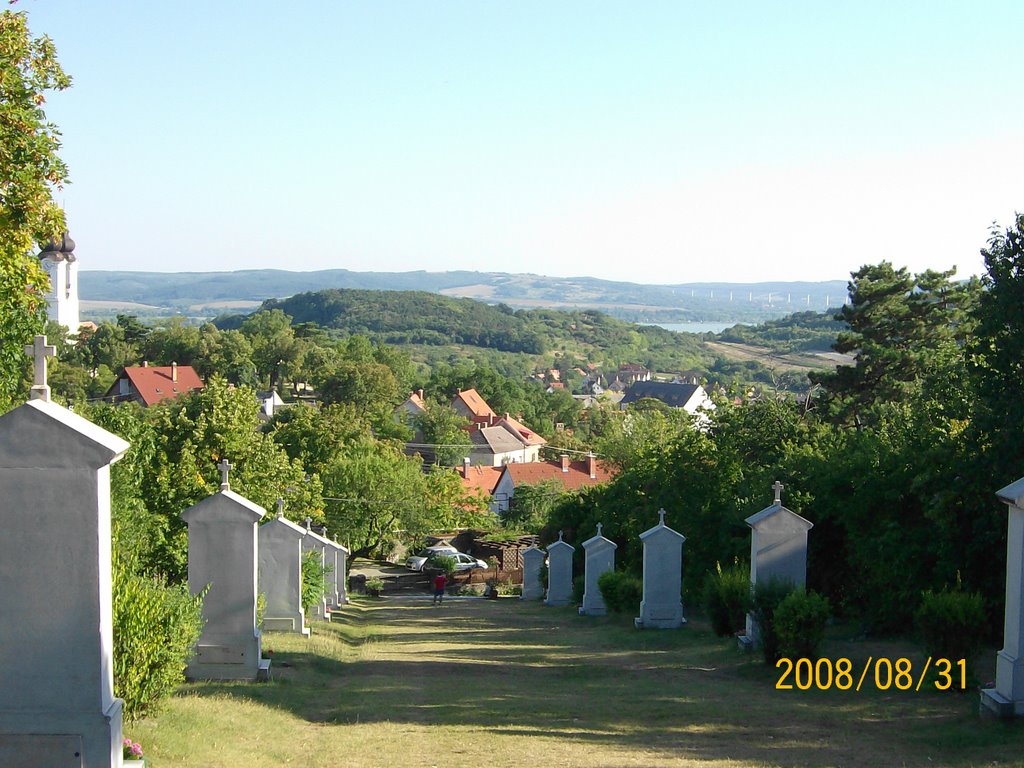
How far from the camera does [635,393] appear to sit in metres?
136

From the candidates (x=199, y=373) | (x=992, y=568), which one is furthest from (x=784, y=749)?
(x=199, y=373)

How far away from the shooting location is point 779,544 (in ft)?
43.6

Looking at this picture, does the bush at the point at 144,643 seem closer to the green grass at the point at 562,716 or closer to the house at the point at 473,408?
the green grass at the point at 562,716

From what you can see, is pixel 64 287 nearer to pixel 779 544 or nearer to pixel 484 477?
pixel 484 477

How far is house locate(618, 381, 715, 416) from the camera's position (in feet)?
405

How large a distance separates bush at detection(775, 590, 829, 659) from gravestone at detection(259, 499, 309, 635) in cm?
713

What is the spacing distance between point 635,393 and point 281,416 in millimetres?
85288

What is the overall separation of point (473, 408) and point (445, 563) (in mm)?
64190

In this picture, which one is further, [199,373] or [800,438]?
[199,373]

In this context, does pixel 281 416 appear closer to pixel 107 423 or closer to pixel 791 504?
pixel 107 423

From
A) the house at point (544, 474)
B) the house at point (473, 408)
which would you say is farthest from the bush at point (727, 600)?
the house at point (473, 408)

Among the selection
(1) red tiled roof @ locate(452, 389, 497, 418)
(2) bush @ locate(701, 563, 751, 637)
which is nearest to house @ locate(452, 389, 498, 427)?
(1) red tiled roof @ locate(452, 389, 497, 418)
